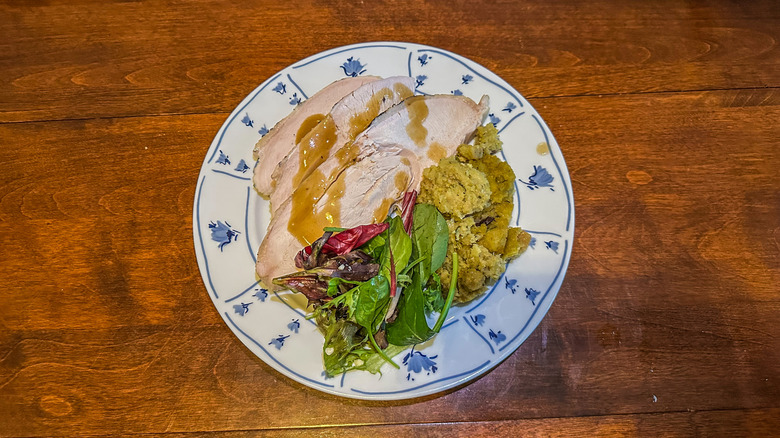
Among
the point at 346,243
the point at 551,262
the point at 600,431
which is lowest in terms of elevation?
the point at 600,431

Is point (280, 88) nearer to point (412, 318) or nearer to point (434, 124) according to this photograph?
point (434, 124)

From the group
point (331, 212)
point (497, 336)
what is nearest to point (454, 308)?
point (497, 336)

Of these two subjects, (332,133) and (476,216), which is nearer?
(476,216)

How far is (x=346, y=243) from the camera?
5.54 feet

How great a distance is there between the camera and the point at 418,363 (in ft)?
5.89

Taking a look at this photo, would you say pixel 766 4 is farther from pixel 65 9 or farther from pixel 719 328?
pixel 65 9

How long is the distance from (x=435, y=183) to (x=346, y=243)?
425 mm

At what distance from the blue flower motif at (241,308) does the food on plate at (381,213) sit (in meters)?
0.11

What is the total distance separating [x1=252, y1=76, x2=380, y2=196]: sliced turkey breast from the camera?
2012 millimetres

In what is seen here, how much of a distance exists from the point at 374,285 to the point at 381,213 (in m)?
0.42

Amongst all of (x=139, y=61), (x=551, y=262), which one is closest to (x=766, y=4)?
(x=551, y=262)

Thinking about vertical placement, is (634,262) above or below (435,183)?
below

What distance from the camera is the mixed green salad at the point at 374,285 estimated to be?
163 centimetres

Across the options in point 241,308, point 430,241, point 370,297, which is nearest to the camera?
point 370,297
